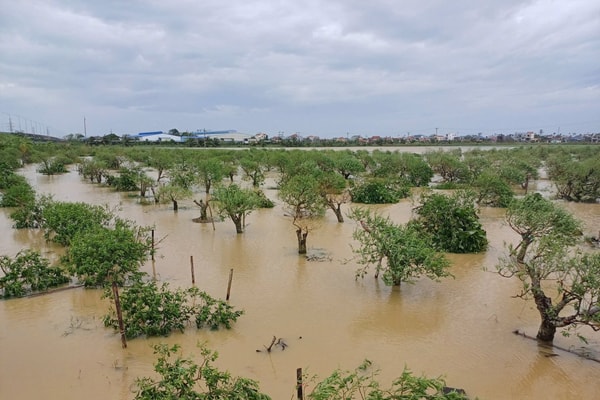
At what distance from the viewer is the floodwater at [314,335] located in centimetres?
895

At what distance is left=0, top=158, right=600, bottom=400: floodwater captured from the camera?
8945 mm

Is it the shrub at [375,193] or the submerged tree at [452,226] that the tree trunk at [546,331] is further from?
the shrub at [375,193]

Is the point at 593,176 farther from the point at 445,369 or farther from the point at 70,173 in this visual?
the point at 70,173

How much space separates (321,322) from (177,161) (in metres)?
32.1

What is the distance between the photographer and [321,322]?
37.6 ft

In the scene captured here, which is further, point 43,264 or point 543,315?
point 43,264

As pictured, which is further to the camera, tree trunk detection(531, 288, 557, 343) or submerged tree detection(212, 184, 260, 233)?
submerged tree detection(212, 184, 260, 233)

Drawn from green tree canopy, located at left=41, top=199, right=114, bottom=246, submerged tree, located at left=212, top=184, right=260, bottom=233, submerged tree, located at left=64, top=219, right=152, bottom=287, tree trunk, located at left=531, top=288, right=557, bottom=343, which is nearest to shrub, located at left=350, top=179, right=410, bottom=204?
submerged tree, located at left=212, top=184, right=260, bottom=233

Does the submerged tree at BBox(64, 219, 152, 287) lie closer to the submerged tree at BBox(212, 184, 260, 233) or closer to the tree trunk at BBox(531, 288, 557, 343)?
the submerged tree at BBox(212, 184, 260, 233)

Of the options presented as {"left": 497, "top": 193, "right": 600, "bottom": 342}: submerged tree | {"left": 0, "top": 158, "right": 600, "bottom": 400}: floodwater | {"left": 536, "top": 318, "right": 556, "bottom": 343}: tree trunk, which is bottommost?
{"left": 0, "top": 158, "right": 600, "bottom": 400}: floodwater

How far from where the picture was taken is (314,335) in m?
10.8

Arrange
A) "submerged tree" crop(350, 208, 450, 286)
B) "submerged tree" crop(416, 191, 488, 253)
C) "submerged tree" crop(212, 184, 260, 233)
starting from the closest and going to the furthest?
"submerged tree" crop(350, 208, 450, 286) < "submerged tree" crop(416, 191, 488, 253) < "submerged tree" crop(212, 184, 260, 233)

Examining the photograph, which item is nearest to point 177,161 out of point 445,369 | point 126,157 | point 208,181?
point 208,181

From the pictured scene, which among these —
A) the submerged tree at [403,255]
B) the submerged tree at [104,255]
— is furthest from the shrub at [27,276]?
the submerged tree at [403,255]
